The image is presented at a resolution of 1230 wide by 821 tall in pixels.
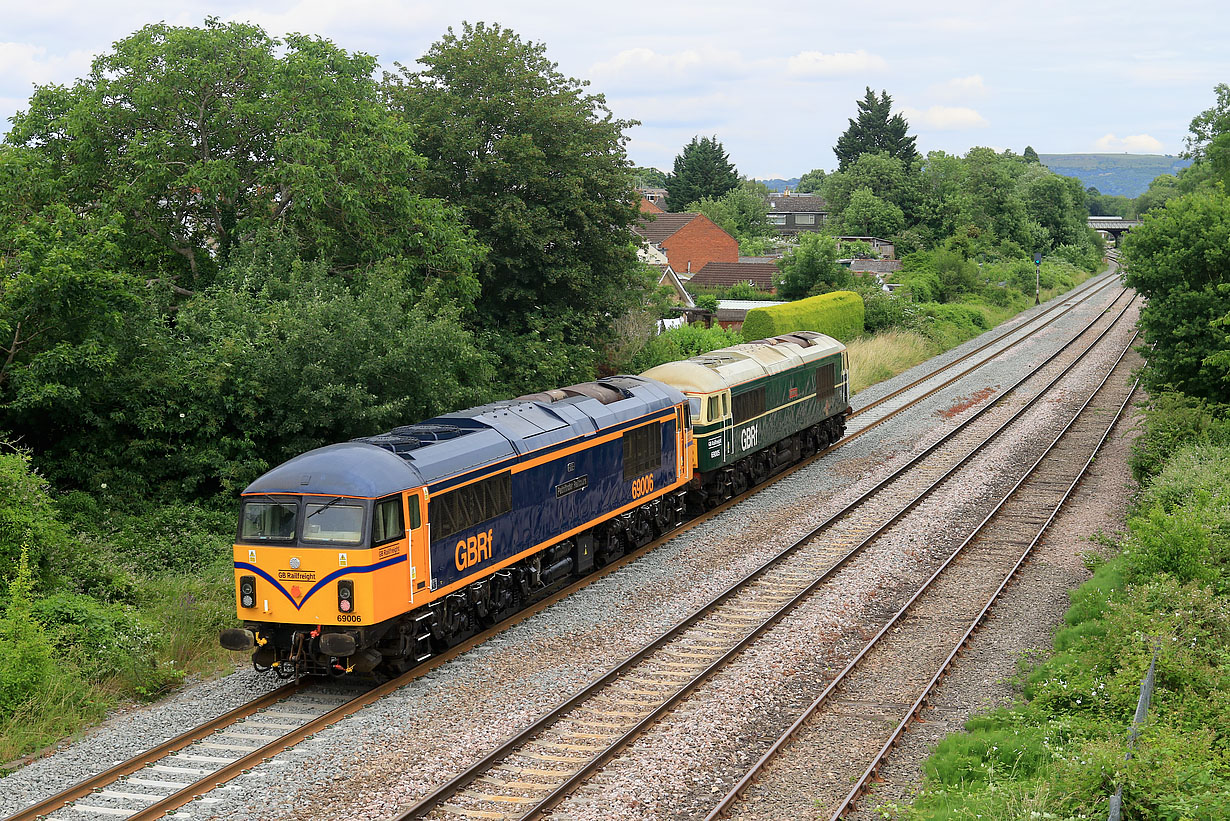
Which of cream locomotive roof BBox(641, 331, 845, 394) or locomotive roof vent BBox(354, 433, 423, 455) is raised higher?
cream locomotive roof BBox(641, 331, 845, 394)

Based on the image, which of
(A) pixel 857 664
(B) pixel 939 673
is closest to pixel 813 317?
(A) pixel 857 664

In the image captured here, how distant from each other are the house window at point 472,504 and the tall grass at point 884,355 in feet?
91.3

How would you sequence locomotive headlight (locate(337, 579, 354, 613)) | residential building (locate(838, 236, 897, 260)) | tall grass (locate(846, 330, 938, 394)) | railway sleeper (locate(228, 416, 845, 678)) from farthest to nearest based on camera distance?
residential building (locate(838, 236, 897, 260)), tall grass (locate(846, 330, 938, 394)), railway sleeper (locate(228, 416, 845, 678)), locomotive headlight (locate(337, 579, 354, 613))

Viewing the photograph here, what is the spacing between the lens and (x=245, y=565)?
14594mm

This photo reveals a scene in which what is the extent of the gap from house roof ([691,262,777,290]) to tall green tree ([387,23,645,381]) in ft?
116

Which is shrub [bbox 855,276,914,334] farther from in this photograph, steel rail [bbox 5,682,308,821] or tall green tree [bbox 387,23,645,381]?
steel rail [bbox 5,682,308,821]

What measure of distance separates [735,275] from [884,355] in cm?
2406

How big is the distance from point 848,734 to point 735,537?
9855 mm

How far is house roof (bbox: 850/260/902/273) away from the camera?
73.7 metres

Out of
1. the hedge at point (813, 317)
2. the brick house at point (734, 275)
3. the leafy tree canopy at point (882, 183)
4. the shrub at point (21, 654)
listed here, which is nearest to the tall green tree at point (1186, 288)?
the hedge at point (813, 317)

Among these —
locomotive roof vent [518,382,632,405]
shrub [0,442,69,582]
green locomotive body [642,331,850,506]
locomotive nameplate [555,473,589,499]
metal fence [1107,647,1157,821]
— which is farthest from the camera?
green locomotive body [642,331,850,506]

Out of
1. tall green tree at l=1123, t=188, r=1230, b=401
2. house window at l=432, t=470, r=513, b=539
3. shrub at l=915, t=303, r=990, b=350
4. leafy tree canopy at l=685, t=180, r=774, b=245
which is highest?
leafy tree canopy at l=685, t=180, r=774, b=245

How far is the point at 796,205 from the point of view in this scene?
137625 mm

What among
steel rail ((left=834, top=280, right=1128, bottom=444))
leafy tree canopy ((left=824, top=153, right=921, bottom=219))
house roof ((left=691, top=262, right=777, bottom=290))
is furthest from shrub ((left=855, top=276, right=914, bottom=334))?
leafy tree canopy ((left=824, top=153, right=921, bottom=219))
